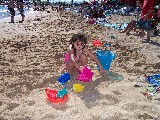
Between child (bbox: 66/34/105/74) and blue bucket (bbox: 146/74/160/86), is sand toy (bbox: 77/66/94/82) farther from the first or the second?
blue bucket (bbox: 146/74/160/86)

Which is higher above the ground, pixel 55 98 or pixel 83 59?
pixel 83 59

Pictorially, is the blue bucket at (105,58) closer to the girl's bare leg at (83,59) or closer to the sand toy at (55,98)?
the girl's bare leg at (83,59)

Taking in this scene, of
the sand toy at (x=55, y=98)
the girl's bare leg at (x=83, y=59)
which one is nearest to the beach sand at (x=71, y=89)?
the sand toy at (x=55, y=98)

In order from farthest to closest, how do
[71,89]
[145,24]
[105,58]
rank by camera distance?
1. [145,24]
2. [105,58]
3. [71,89]

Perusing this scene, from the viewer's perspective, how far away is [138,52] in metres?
5.60

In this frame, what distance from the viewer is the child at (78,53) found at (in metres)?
3.55

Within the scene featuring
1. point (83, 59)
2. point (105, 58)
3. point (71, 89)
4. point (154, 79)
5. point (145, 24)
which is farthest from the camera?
point (145, 24)

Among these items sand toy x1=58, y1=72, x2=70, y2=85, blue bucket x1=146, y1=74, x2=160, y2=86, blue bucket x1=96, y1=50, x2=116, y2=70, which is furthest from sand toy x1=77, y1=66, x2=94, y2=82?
blue bucket x1=146, y1=74, x2=160, y2=86

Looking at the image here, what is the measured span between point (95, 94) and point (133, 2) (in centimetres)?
1878

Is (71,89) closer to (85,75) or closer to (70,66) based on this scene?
(85,75)

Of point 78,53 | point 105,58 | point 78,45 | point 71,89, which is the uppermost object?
point 78,45

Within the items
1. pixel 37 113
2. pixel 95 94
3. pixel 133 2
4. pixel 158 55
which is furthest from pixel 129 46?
pixel 133 2

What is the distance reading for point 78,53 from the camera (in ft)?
12.6

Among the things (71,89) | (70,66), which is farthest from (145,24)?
(71,89)
